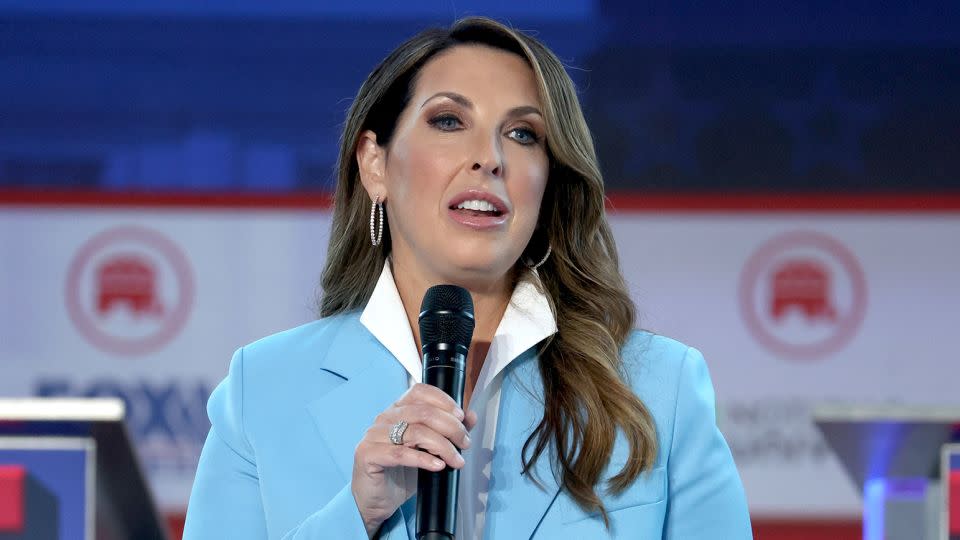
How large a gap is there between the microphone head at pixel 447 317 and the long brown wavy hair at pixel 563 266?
10.0 inches

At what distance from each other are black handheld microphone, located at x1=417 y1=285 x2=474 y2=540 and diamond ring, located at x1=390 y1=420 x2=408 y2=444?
4 cm

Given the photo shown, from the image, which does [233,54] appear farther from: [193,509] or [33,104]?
[193,509]

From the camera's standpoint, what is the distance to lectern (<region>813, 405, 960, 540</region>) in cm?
191

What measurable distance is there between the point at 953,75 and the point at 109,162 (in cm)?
251

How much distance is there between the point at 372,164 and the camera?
1.95 m

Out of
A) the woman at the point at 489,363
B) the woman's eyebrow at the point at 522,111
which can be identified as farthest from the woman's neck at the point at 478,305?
the woman's eyebrow at the point at 522,111

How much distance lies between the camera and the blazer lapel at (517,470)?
1643 millimetres

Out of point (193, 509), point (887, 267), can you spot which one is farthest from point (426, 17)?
point (193, 509)

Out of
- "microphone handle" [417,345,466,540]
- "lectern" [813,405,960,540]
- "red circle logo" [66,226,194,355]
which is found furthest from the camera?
"red circle logo" [66,226,194,355]

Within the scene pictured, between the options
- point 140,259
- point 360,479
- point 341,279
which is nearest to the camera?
point 360,479

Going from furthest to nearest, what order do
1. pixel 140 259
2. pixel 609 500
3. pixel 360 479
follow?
pixel 140 259 → pixel 609 500 → pixel 360 479

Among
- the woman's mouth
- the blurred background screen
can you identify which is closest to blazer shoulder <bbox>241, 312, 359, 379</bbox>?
the woman's mouth

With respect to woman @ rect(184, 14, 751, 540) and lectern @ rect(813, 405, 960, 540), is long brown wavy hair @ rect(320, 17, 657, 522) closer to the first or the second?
woman @ rect(184, 14, 751, 540)

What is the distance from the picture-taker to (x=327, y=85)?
13.4 feet
